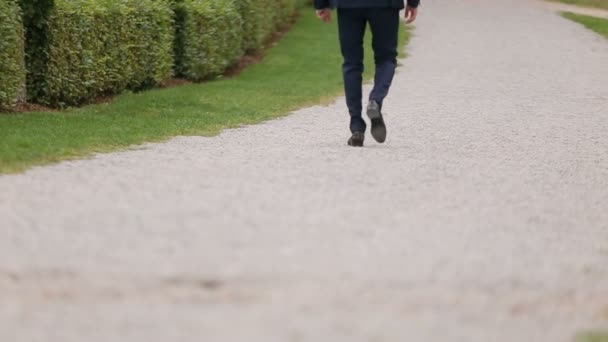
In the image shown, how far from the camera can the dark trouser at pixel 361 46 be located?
31.7 ft

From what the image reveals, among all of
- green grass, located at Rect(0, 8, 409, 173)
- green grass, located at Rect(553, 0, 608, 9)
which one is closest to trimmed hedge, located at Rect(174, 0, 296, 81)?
green grass, located at Rect(0, 8, 409, 173)

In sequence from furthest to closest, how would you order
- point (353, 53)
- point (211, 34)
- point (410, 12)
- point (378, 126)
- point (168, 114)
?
point (211, 34) → point (168, 114) → point (410, 12) → point (378, 126) → point (353, 53)

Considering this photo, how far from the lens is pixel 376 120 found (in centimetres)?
987

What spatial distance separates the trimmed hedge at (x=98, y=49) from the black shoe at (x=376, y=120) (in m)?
4.38

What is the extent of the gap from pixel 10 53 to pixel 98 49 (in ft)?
6.70

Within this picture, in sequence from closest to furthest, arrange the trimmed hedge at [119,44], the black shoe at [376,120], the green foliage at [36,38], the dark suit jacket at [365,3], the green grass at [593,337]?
the green grass at [593,337]
the dark suit jacket at [365,3]
the black shoe at [376,120]
the green foliage at [36,38]
the trimmed hedge at [119,44]

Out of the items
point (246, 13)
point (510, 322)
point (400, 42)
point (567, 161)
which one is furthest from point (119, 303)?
point (400, 42)

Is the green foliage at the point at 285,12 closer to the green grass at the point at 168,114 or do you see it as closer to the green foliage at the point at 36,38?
the green grass at the point at 168,114

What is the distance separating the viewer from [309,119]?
12.9 m

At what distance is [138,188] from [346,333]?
10.7ft

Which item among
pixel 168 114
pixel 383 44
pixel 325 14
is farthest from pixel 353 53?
pixel 168 114

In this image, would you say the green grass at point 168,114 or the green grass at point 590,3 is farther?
the green grass at point 590,3

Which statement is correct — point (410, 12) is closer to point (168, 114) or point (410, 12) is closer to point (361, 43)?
point (361, 43)

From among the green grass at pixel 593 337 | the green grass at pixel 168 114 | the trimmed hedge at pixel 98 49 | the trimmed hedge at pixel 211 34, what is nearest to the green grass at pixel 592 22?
the green grass at pixel 168 114
